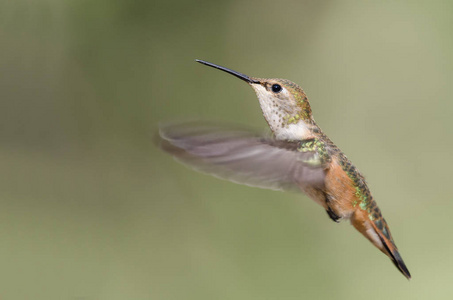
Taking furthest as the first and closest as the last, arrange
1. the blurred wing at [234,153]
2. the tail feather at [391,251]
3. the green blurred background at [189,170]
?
the green blurred background at [189,170], the tail feather at [391,251], the blurred wing at [234,153]

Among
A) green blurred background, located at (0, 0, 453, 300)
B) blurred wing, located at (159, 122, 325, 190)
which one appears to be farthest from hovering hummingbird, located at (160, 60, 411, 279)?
green blurred background, located at (0, 0, 453, 300)

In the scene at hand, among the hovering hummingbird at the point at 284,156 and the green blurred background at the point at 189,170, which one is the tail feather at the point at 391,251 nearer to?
the hovering hummingbird at the point at 284,156

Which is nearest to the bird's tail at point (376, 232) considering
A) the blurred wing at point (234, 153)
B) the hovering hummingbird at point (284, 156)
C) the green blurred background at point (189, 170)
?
the hovering hummingbird at point (284, 156)

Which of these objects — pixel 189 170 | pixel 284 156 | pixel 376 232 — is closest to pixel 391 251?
pixel 376 232

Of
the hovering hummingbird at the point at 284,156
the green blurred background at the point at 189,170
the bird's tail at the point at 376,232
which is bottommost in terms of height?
the green blurred background at the point at 189,170

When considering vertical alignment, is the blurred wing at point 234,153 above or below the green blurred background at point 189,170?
above

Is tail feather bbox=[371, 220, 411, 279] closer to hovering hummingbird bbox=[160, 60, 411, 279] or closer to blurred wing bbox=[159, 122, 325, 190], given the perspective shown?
hovering hummingbird bbox=[160, 60, 411, 279]

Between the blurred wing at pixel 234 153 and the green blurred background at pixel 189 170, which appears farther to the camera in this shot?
the green blurred background at pixel 189 170
